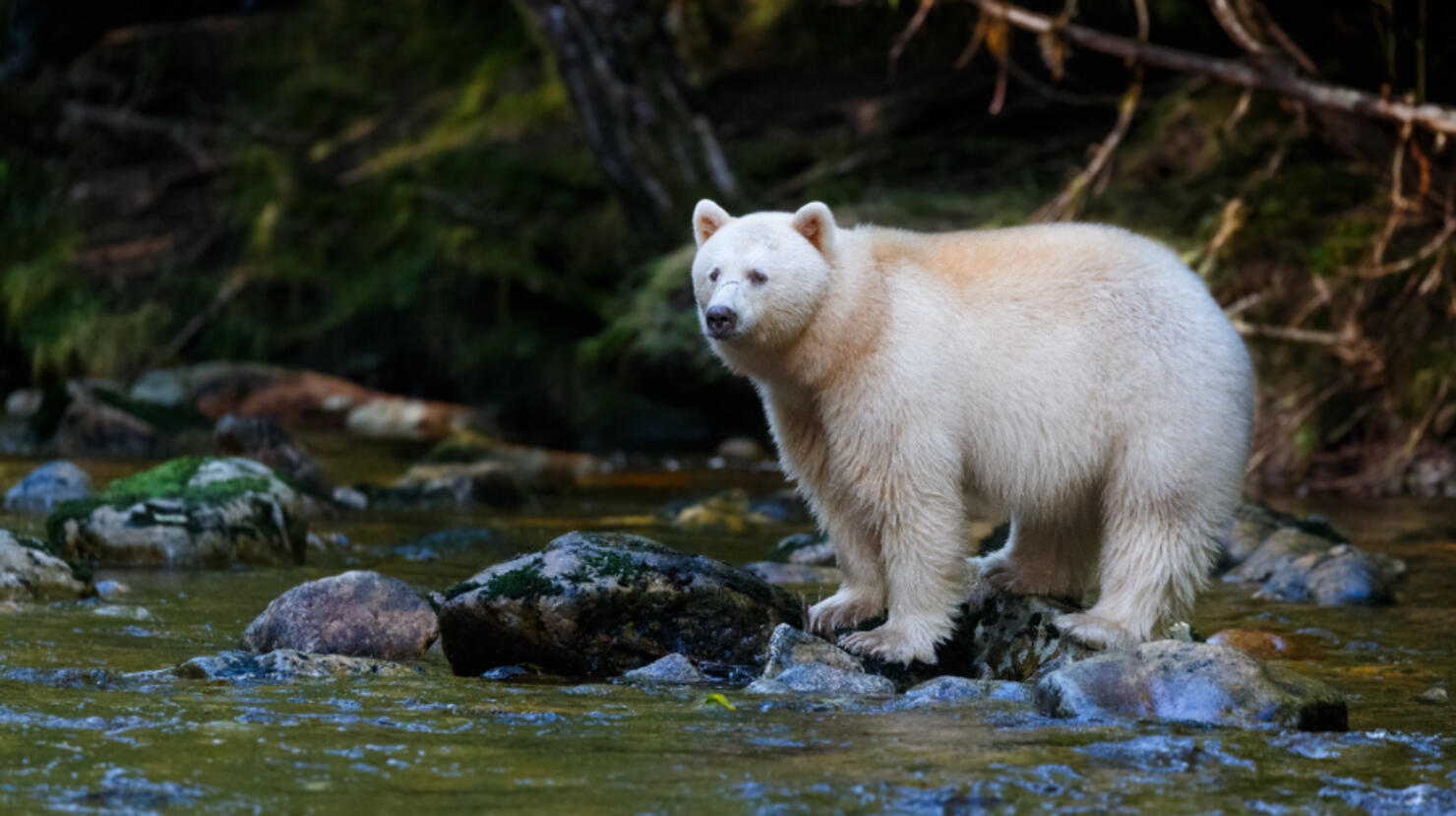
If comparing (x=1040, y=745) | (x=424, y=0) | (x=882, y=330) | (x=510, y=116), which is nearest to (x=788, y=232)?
(x=882, y=330)

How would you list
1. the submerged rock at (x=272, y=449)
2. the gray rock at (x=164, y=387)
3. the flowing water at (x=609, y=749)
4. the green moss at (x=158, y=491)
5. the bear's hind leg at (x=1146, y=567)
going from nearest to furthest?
the flowing water at (x=609, y=749)
the bear's hind leg at (x=1146, y=567)
the green moss at (x=158, y=491)
the submerged rock at (x=272, y=449)
the gray rock at (x=164, y=387)

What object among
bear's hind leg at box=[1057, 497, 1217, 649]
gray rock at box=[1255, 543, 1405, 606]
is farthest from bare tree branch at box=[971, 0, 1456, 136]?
bear's hind leg at box=[1057, 497, 1217, 649]

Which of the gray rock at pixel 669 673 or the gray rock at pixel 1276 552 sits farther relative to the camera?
the gray rock at pixel 1276 552

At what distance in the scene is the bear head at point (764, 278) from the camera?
17.8 ft

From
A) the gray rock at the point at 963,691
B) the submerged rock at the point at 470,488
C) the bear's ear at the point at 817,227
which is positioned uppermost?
the bear's ear at the point at 817,227

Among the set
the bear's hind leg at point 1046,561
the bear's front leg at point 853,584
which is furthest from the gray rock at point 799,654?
the bear's hind leg at point 1046,561

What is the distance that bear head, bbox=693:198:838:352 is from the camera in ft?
17.8

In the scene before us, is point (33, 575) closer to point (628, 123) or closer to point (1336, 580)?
point (1336, 580)

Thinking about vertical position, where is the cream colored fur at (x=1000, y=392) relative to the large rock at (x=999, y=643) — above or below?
above

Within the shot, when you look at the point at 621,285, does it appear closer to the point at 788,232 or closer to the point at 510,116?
the point at 510,116

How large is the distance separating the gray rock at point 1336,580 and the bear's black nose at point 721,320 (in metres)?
4.02

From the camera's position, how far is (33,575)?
6.87 metres

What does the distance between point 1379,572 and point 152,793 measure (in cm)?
627

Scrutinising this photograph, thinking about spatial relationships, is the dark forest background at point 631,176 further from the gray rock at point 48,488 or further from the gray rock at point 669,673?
the gray rock at point 669,673
